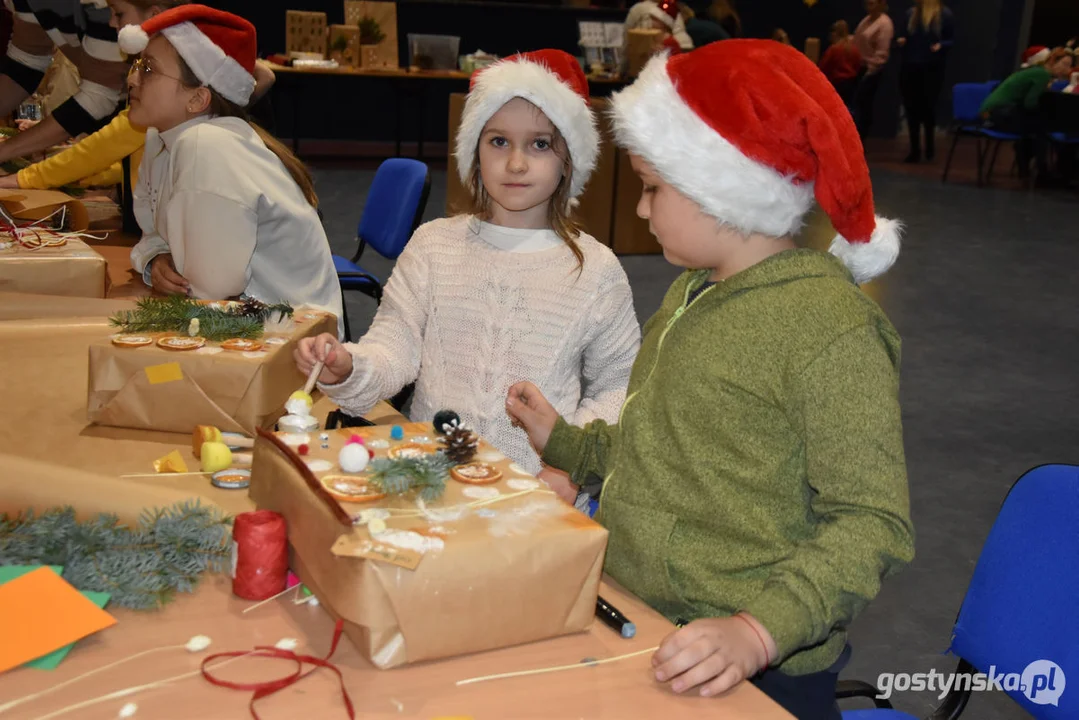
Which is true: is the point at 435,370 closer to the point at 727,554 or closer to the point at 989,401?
the point at 727,554

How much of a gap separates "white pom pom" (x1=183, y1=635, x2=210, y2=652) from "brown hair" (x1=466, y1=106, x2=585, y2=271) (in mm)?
1082

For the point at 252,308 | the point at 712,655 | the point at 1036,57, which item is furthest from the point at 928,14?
the point at 712,655

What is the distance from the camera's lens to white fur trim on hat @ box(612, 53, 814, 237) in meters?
1.23

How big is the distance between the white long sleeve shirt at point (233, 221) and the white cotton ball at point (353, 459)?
124 centimetres

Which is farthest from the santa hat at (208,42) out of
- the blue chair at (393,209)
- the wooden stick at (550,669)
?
the wooden stick at (550,669)

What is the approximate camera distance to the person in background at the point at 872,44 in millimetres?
12000

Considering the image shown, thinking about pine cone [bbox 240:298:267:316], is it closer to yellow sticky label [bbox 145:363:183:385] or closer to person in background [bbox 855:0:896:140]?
yellow sticky label [bbox 145:363:183:385]

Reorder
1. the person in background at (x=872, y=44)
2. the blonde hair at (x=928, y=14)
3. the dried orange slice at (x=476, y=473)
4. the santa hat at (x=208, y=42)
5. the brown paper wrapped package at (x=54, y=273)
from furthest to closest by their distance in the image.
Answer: the person in background at (x=872, y=44) < the blonde hair at (x=928, y=14) < the santa hat at (x=208, y=42) < the brown paper wrapped package at (x=54, y=273) < the dried orange slice at (x=476, y=473)

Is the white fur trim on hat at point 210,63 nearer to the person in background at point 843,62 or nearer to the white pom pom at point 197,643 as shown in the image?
the white pom pom at point 197,643

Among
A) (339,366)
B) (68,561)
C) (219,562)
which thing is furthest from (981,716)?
(68,561)

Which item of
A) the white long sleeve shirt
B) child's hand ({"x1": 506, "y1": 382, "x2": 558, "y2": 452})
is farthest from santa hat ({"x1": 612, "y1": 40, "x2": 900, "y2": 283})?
the white long sleeve shirt

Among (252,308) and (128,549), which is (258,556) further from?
(252,308)

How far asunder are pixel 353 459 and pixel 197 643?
0.25 m

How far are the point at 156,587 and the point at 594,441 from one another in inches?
24.2
